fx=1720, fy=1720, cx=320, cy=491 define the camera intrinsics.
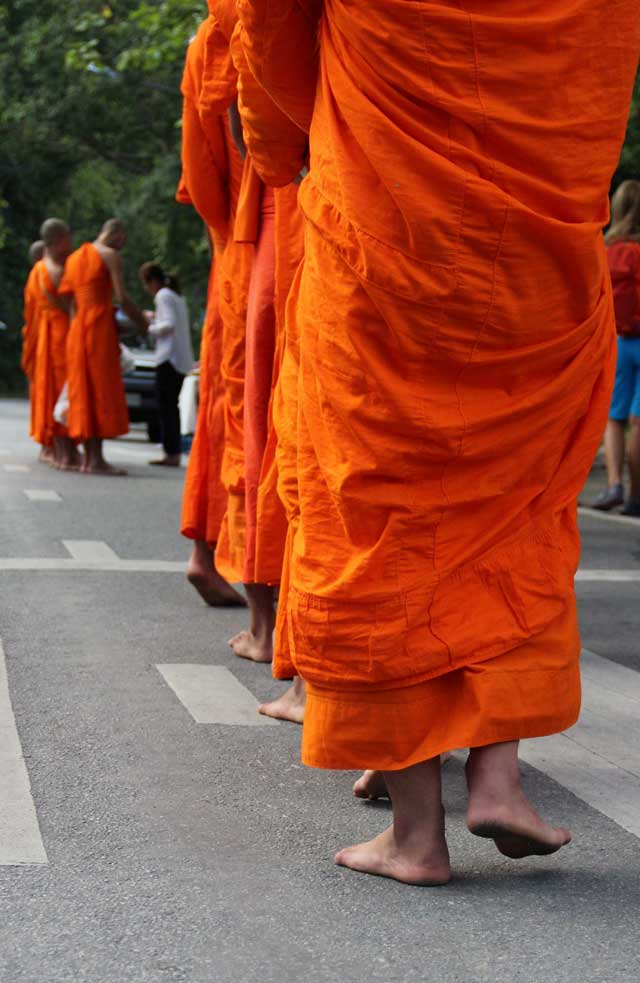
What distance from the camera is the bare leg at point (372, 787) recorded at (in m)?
3.64

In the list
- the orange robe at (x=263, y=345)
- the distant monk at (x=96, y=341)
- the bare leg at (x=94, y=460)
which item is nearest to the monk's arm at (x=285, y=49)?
the orange robe at (x=263, y=345)

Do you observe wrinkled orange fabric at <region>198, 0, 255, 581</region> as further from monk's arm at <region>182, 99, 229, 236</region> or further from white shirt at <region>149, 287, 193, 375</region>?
white shirt at <region>149, 287, 193, 375</region>

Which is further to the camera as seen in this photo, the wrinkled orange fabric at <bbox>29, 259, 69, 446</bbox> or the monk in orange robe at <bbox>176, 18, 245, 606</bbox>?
the wrinkled orange fabric at <bbox>29, 259, 69, 446</bbox>

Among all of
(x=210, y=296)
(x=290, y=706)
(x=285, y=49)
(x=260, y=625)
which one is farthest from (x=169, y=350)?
(x=285, y=49)

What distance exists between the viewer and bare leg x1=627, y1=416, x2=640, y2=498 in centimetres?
1034

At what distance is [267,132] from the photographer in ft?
11.5

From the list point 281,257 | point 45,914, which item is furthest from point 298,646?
point 281,257

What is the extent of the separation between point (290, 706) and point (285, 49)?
1861 millimetres

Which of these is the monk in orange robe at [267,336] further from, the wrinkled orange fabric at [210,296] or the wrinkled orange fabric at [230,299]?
the wrinkled orange fabric at [210,296]

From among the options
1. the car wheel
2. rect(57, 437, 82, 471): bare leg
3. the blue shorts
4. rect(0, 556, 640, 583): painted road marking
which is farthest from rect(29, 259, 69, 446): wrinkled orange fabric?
rect(0, 556, 640, 583): painted road marking

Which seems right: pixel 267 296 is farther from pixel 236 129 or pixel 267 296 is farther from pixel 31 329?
pixel 31 329

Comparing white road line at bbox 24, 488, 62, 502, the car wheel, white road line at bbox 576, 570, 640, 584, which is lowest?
the car wheel

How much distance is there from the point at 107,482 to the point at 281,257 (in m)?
7.45

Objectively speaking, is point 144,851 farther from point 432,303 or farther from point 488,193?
point 488,193
